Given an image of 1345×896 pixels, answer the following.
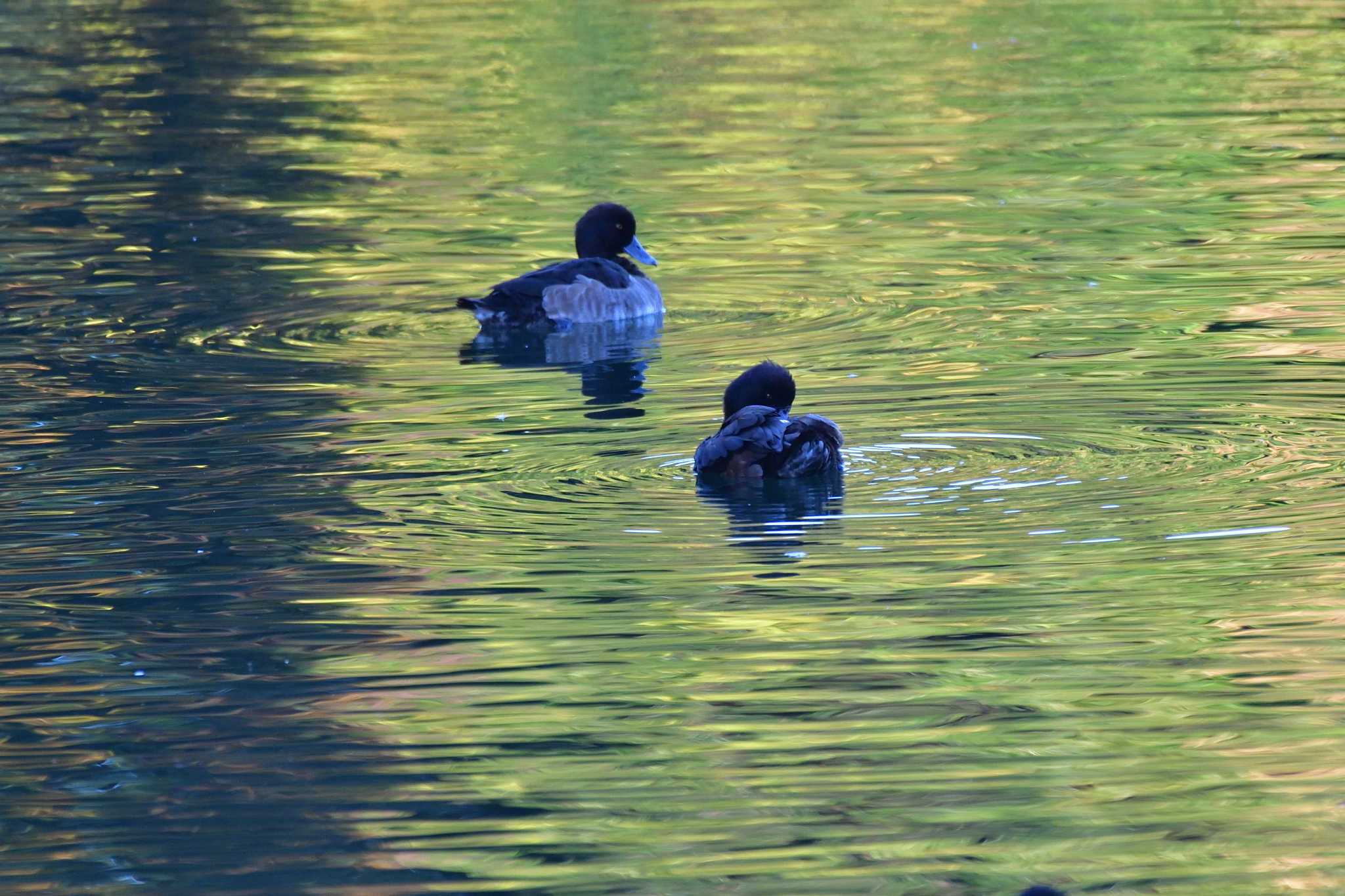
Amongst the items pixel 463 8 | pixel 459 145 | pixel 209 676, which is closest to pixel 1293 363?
pixel 209 676

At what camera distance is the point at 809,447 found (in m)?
10.7

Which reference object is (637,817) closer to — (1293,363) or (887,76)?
(1293,363)

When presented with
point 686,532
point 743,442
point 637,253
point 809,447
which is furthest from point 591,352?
point 686,532

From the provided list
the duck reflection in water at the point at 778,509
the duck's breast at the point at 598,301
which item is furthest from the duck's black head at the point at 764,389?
the duck's breast at the point at 598,301

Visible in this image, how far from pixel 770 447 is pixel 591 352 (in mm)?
5125

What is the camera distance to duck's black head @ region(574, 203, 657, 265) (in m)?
17.8

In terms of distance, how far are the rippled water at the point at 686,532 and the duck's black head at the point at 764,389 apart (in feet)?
1.28

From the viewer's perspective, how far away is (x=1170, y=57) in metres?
29.2

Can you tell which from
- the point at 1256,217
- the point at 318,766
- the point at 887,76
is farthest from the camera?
the point at 887,76

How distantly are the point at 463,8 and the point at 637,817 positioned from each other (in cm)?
3351

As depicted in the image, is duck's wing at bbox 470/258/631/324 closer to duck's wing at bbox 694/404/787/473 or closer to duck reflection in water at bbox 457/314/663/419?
duck reflection in water at bbox 457/314/663/419

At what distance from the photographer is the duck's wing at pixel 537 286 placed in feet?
53.1

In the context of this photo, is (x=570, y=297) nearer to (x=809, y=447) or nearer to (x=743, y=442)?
(x=743, y=442)

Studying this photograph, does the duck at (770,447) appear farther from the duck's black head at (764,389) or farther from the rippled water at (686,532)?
the duck's black head at (764,389)
